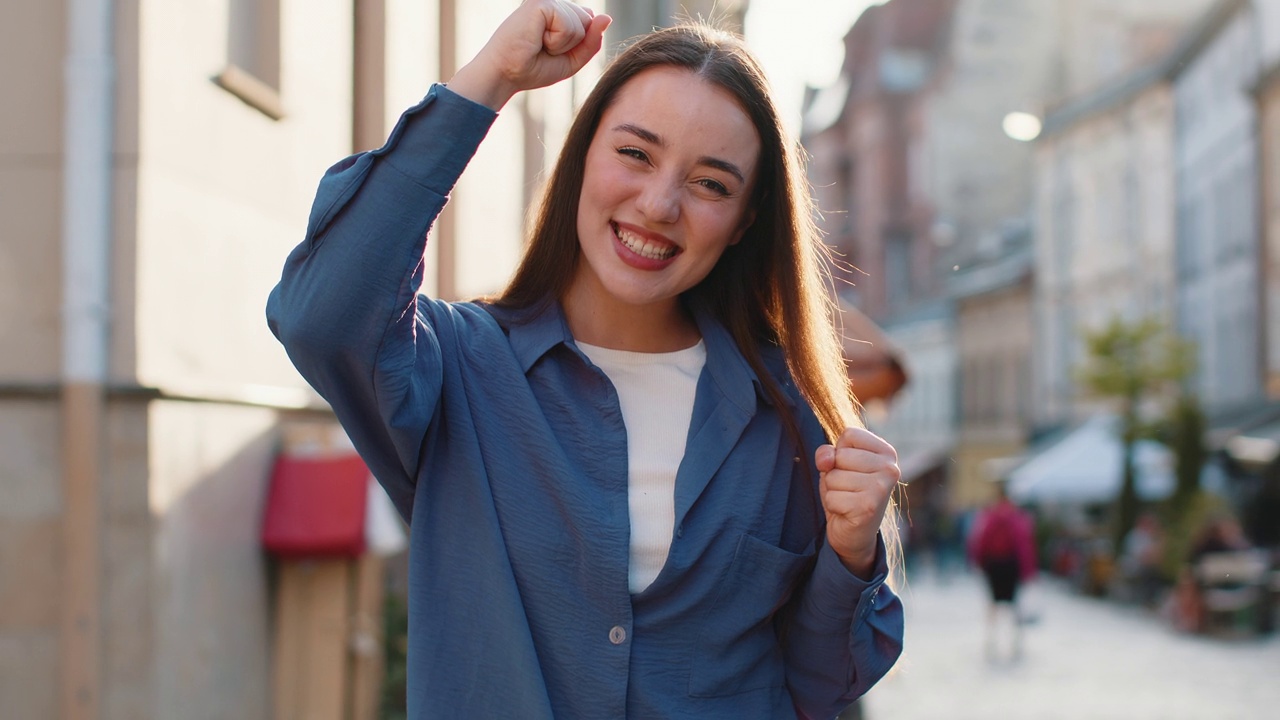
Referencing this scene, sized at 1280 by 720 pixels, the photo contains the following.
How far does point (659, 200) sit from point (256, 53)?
4487 millimetres

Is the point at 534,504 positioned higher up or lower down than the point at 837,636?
higher up

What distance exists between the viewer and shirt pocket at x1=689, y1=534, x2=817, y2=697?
199cm

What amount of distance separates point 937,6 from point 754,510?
198 feet

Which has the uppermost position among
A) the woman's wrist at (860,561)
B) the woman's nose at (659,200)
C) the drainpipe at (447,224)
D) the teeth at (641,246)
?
the drainpipe at (447,224)

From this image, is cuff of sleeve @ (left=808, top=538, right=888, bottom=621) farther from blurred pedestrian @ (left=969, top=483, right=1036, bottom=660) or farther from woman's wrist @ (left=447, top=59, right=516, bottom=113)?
blurred pedestrian @ (left=969, top=483, right=1036, bottom=660)

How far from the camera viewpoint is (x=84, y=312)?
468 centimetres

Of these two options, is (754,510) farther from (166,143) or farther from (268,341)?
(268,341)

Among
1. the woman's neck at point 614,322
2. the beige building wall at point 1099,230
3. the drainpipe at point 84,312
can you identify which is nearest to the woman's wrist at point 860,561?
the woman's neck at point 614,322

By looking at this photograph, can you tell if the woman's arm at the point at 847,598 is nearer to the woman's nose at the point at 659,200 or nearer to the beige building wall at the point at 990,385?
the woman's nose at the point at 659,200

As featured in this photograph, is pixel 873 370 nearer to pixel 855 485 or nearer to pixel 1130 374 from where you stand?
pixel 855 485

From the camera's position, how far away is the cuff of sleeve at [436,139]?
181 cm

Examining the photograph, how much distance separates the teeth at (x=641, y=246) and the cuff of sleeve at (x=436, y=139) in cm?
30

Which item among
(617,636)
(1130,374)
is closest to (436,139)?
A: (617,636)

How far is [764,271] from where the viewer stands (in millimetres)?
2354
